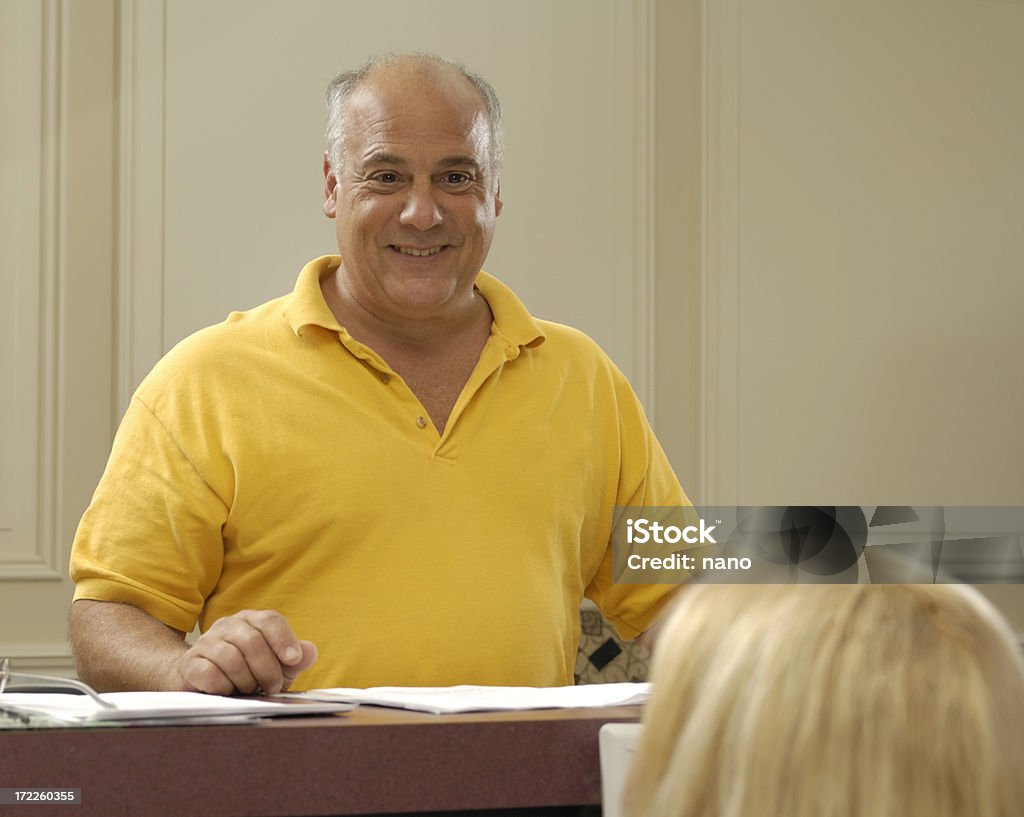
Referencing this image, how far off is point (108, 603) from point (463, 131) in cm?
76

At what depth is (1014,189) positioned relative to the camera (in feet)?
12.0

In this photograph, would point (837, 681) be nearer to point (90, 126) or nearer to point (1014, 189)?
point (90, 126)

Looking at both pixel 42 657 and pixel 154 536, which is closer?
pixel 154 536

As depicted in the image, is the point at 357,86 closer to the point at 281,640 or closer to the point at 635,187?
the point at 281,640

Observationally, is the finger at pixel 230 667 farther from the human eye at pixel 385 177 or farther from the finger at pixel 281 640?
the human eye at pixel 385 177

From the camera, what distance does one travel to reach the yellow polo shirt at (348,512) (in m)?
1.52

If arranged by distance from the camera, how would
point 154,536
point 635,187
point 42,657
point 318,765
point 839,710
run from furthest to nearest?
1. point 635,187
2. point 42,657
3. point 154,536
4. point 318,765
5. point 839,710

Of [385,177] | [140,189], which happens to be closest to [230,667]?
[385,177]

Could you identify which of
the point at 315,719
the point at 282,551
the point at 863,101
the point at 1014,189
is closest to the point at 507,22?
the point at 863,101

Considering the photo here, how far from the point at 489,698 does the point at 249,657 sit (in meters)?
0.23

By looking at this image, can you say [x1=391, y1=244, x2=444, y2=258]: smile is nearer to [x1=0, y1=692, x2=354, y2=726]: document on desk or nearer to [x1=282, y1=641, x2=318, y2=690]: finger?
[x1=282, y1=641, x2=318, y2=690]: finger

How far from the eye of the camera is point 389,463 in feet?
5.23

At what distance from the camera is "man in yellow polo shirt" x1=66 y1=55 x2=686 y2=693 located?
1.52m

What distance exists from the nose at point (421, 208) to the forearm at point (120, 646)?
615 millimetres
